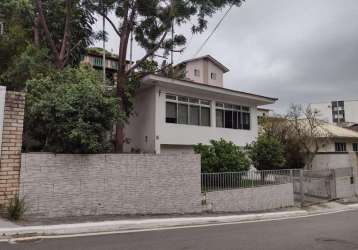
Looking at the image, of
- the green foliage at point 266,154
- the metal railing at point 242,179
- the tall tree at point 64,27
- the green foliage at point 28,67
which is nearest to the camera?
the metal railing at point 242,179

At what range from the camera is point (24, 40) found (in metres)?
18.1

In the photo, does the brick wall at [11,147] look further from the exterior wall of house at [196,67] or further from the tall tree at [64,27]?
the exterior wall of house at [196,67]

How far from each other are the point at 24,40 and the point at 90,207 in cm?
1146

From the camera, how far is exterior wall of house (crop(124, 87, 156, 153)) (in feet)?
63.5

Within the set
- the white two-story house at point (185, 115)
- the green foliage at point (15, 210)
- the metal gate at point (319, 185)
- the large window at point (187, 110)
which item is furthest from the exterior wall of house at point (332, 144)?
the green foliage at point (15, 210)

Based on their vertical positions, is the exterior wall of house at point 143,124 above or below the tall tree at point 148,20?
below

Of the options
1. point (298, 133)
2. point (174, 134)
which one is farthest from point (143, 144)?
point (298, 133)

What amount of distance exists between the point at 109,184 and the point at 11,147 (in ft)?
10.4

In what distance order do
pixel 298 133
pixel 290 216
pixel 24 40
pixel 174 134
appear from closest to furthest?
pixel 290 216 → pixel 24 40 → pixel 174 134 → pixel 298 133

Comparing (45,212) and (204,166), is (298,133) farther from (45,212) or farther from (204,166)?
(45,212)

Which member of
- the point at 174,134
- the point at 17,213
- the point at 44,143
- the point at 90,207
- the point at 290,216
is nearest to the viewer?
the point at 17,213

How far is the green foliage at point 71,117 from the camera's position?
10961 mm

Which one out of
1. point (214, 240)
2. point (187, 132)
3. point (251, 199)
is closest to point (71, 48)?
point (187, 132)

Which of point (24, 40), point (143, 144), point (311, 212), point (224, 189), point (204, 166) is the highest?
point (24, 40)
